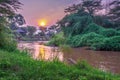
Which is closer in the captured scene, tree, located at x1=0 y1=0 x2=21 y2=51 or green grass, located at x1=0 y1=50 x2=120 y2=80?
green grass, located at x1=0 y1=50 x2=120 y2=80

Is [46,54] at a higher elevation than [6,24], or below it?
below

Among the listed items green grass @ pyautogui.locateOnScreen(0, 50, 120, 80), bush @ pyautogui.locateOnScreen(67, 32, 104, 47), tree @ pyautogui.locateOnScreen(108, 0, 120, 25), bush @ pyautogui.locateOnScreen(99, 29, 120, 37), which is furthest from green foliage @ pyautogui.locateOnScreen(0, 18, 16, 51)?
tree @ pyautogui.locateOnScreen(108, 0, 120, 25)

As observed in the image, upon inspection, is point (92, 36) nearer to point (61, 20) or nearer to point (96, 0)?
point (61, 20)

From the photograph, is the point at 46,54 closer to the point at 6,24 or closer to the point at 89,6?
the point at 6,24

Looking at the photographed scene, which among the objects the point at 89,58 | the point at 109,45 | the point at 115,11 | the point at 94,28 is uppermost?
the point at 115,11

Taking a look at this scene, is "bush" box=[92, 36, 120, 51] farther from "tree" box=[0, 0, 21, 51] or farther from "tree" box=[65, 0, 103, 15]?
"tree" box=[0, 0, 21, 51]

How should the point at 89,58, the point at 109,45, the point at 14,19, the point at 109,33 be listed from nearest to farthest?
the point at 14,19
the point at 89,58
the point at 109,45
the point at 109,33

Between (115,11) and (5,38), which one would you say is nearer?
(5,38)

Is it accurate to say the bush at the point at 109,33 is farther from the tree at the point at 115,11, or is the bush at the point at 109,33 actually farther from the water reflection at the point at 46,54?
the water reflection at the point at 46,54

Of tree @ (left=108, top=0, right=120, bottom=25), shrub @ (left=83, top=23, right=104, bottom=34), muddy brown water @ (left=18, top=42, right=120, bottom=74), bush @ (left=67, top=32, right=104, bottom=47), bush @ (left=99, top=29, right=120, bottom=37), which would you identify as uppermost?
tree @ (left=108, top=0, right=120, bottom=25)

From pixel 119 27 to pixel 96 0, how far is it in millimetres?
7151

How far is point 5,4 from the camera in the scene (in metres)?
9.81

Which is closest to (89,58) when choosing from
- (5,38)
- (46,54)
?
(46,54)

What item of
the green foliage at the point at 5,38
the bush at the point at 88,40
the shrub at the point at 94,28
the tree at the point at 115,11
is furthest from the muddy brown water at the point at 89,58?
the tree at the point at 115,11
